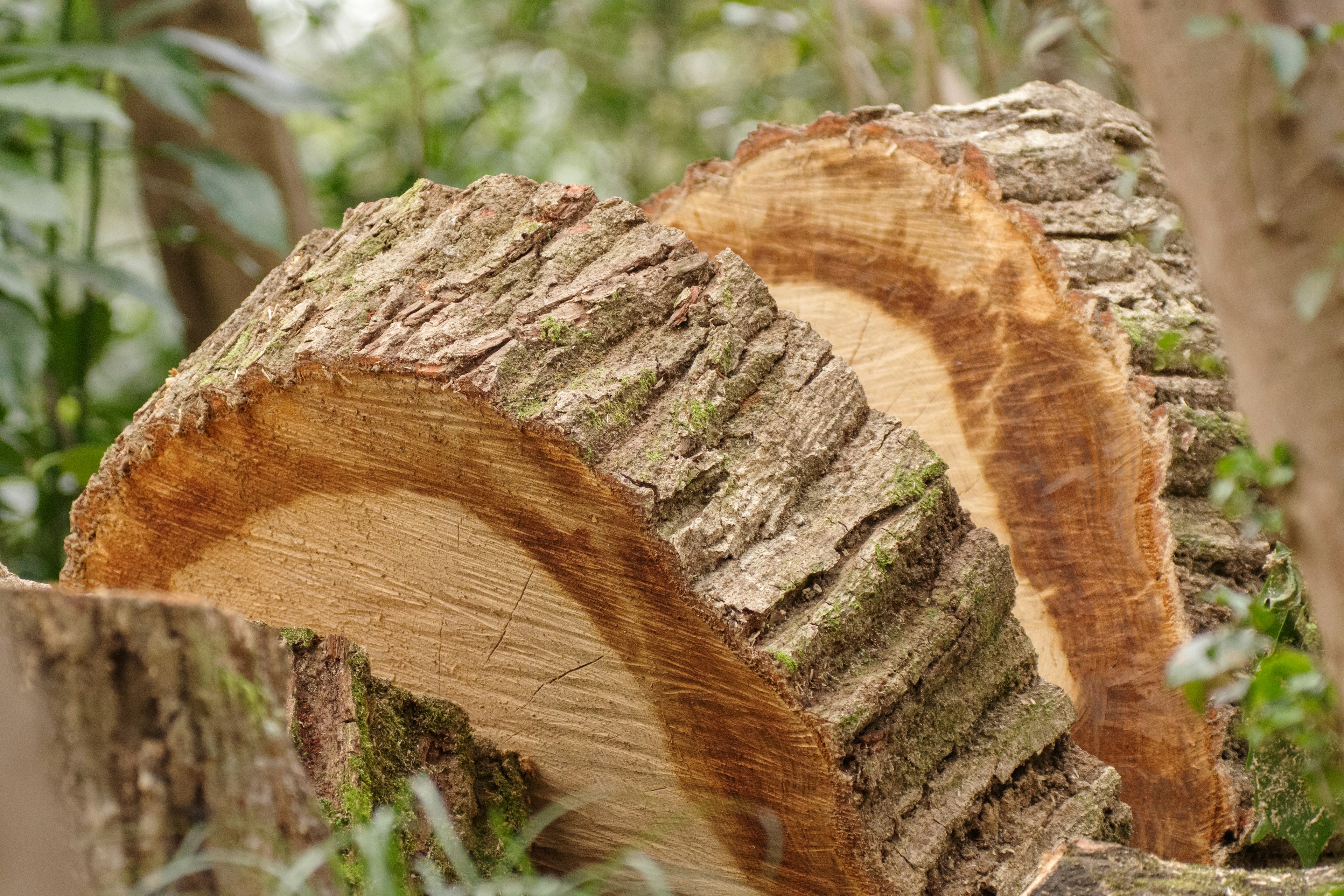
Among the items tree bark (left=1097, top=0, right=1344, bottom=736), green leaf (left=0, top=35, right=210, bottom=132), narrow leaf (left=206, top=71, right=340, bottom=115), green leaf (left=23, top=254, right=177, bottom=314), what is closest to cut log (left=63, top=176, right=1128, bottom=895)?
tree bark (left=1097, top=0, right=1344, bottom=736)

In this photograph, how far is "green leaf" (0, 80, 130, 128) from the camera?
2.03 metres

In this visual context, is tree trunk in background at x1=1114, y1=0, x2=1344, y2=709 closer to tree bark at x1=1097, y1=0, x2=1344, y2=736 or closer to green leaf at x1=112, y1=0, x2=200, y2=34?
tree bark at x1=1097, y1=0, x2=1344, y2=736

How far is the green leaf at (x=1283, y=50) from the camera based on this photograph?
1.98 ft

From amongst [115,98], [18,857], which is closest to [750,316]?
[18,857]

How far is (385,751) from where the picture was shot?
1265mm

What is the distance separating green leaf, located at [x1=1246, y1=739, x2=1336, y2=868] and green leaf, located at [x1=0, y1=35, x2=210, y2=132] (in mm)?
2219

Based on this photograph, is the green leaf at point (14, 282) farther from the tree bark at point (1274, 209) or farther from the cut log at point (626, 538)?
the tree bark at point (1274, 209)

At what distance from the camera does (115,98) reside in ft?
10.6

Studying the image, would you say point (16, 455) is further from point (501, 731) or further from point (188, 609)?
point (188, 609)

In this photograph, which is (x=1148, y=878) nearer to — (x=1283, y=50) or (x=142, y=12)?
(x=1283, y=50)

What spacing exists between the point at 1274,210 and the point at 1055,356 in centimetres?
101

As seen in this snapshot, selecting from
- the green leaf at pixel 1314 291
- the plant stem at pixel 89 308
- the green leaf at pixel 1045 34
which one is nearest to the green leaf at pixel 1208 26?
the green leaf at pixel 1314 291

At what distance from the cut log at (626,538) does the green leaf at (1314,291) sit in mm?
612

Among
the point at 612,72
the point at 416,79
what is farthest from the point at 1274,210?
the point at 612,72
